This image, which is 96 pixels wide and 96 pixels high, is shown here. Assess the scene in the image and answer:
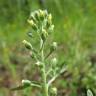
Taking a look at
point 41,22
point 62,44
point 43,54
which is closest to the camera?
point 43,54

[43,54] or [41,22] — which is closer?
[43,54]

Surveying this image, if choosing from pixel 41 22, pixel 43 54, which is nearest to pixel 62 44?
pixel 41 22

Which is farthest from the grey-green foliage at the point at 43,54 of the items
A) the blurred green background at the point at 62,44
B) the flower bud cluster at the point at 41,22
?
the blurred green background at the point at 62,44

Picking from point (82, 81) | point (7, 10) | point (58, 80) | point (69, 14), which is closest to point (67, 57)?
point (58, 80)

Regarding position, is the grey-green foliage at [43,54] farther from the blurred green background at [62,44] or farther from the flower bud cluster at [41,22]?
the blurred green background at [62,44]

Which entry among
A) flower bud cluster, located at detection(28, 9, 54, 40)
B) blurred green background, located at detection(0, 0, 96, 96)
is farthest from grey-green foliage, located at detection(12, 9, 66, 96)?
blurred green background, located at detection(0, 0, 96, 96)

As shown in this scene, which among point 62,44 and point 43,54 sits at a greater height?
point 62,44

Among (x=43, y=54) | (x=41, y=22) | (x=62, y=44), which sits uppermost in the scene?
(x=62, y=44)

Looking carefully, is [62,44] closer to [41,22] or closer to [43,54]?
[41,22]

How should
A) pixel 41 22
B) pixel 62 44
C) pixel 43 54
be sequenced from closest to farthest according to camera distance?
1. pixel 43 54
2. pixel 41 22
3. pixel 62 44
